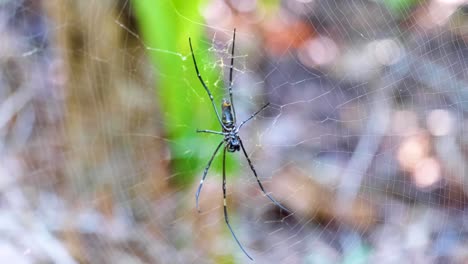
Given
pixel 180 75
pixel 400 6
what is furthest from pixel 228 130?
pixel 400 6

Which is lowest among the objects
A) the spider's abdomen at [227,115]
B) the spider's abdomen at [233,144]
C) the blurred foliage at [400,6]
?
the spider's abdomen at [233,144]

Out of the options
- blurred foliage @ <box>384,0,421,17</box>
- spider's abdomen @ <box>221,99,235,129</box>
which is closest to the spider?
spider's abdomen @ <box>221,99,235,129</box>

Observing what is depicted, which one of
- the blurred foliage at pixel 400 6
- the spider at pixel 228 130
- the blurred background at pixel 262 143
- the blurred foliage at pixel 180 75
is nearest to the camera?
the blurred foliage at pixel 180 75

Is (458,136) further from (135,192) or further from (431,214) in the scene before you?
(135,192)

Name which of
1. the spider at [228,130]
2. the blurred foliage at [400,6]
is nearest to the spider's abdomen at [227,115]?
the spider at [228,130]

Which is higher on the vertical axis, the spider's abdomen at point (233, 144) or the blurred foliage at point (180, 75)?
the blurred foliage at point (180, 75)

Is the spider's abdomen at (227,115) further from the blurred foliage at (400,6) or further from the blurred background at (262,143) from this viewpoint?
the blurred foliage at (400,6)

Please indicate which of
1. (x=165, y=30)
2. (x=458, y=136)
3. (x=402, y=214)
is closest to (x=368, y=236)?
(x=402, y=214)

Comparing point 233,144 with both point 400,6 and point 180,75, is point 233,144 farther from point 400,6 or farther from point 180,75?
point 400,6
